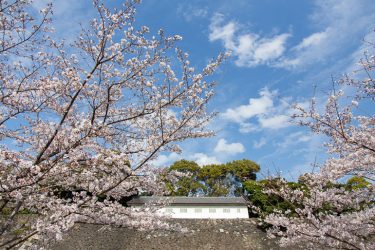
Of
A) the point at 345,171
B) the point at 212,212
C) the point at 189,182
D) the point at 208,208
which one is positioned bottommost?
the point at 345,171

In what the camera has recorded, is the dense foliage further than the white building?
Yes

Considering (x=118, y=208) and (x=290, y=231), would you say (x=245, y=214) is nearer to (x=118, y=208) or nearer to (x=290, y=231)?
(x=290, y=231)

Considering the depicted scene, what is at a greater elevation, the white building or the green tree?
the green tree

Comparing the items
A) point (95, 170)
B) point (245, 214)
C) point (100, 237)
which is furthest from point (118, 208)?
point (245, 214)

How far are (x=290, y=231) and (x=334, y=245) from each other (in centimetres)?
97

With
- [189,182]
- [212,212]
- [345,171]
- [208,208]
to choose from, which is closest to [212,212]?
[212,212]

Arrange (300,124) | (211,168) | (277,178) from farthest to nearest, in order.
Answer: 1. (211,168)
2. (277,178)
3. (300,124)

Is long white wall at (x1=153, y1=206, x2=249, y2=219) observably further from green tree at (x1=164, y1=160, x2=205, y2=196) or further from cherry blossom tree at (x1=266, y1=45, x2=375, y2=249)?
cherry blossom tree at (x1=266, y1=45, x2=375, y2=249)

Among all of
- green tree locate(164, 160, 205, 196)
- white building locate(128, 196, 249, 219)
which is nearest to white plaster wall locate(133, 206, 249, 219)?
white building locate(128, 196, 249, 219)

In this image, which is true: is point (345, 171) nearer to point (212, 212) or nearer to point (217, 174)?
point (212, 212)

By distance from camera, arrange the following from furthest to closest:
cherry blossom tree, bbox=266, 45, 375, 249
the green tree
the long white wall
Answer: the green tree
the long white wall
cherry blossom tree, bbox=266, 45, 375, 249

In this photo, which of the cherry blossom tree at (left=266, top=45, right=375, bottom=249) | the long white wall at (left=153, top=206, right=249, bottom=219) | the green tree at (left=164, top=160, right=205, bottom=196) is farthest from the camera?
the green tree at (left=164, top=160, right=205, bottom=196)

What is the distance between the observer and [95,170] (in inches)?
214

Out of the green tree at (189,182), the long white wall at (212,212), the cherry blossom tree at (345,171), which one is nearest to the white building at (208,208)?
the long white wall at (212,212)
